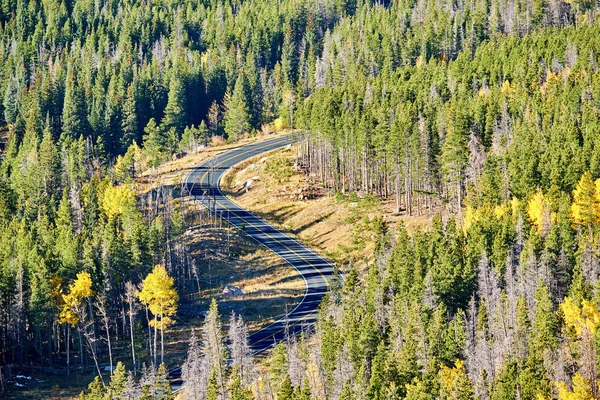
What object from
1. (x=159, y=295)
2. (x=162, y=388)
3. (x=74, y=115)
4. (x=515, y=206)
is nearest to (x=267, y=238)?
(x=159, y=295)

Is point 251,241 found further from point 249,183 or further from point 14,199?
point 14,199

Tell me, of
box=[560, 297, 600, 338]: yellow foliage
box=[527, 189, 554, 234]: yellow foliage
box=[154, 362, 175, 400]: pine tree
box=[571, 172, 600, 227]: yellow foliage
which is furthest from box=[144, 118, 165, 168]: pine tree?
box=[560, 297, 600, 338]: yellow foliage

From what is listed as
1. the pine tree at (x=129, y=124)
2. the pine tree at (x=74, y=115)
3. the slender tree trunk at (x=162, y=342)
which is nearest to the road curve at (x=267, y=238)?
the slender tree trunk at (x=162, y=342)

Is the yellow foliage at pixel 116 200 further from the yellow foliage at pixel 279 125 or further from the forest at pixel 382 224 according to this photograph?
the yellow foliage at pixel 279 125

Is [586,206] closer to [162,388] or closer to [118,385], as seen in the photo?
[162,388]

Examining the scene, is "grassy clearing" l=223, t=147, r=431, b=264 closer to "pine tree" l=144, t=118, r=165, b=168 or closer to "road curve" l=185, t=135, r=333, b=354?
"road curve" l=185, t=135, r=333, b=354

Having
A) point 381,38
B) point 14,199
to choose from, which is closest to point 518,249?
point 14,199
